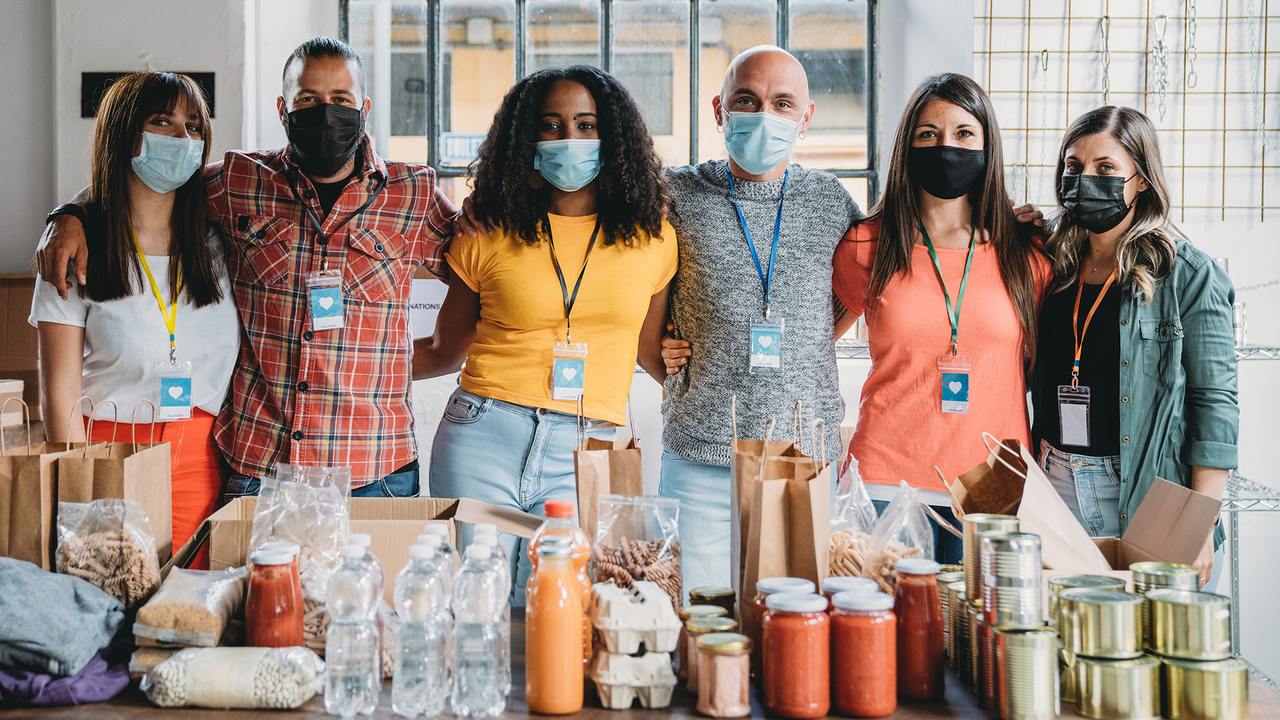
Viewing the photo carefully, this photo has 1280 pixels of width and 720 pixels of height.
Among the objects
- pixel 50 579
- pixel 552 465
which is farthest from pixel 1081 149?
pixel 50 579

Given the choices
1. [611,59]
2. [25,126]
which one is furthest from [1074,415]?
[25,126]

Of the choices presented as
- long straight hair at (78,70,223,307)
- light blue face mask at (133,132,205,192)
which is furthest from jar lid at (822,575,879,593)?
light blue face mask at (133,132,205,192)

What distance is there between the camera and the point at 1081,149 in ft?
7.24

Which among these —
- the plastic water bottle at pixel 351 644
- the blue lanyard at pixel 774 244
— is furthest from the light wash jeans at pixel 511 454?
the plastic water bottle at pixel 351 644

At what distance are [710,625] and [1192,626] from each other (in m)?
0.59

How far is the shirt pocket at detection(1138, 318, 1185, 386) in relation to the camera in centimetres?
204

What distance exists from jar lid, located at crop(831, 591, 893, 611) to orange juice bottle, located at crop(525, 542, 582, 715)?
34 cm

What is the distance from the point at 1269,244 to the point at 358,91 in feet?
10.7

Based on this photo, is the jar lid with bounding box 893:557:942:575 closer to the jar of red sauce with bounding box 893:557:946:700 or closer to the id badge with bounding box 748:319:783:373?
the jar of red sauce with bounding box 893:557:946:700

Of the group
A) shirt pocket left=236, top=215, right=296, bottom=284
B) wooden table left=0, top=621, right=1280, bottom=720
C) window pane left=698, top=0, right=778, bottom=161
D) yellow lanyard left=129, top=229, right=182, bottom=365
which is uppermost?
window pane left=698, top=0, right=778, bottom=161

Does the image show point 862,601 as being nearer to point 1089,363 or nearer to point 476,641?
point 476,641

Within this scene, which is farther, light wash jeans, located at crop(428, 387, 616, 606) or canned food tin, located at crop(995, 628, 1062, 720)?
light wash jeans, located at crop(428, 387, 616, 606)

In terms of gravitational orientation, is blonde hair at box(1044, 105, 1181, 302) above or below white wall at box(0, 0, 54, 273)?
below

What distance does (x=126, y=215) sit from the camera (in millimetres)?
2104
